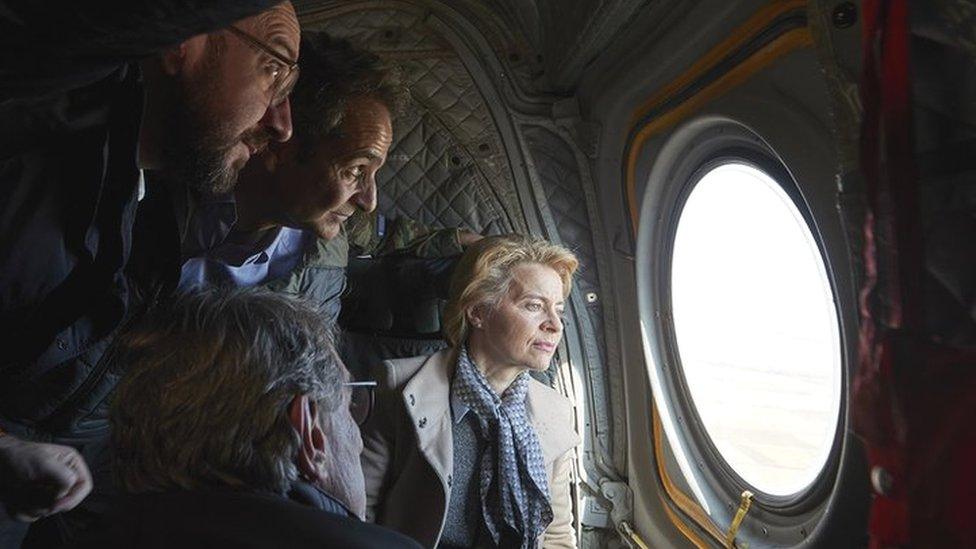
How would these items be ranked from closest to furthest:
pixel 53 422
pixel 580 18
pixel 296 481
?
pixel 296 481, pixel 53 422, pixel 580 18

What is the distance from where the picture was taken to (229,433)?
1.10 m

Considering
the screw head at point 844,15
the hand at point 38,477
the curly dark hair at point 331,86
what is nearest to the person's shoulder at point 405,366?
the curly dark hair at point 331,86

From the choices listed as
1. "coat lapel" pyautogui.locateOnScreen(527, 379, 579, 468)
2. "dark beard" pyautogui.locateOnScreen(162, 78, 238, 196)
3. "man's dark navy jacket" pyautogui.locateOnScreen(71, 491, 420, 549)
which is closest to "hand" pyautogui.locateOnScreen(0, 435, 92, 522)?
"man's dark navy jacket" pyautogui.locateOnScreen(71, 491, 420, 549)

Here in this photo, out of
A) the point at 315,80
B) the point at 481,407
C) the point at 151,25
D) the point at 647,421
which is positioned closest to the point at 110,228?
the point at 151,25

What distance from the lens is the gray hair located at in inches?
43.0

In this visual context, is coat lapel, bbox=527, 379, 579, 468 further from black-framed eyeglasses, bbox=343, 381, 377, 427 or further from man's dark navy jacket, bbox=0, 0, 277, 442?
man's dark navy jacket, bbox=0, 0, 277, 442

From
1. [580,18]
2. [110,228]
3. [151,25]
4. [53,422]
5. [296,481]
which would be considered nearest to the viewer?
[151,25]

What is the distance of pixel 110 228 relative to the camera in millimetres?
1359

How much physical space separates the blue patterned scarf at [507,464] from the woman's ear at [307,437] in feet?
4.41

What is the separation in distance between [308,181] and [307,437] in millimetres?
1220

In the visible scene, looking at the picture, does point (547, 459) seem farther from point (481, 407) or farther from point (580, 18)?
point (580, 18)

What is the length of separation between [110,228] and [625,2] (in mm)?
1517

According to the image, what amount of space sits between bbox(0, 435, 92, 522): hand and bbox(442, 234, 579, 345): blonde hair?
1.51 metres

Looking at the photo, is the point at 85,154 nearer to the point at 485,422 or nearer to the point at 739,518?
the point at 485,422
